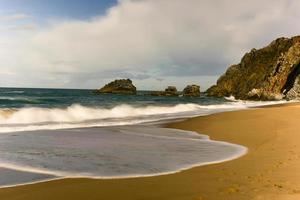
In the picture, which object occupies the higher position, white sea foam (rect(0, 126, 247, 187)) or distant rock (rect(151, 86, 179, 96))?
distant rock (rect(151, 86, 179, 96))

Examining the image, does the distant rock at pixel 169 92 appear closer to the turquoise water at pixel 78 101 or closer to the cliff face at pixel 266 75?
the cliff face at pixel 266 75

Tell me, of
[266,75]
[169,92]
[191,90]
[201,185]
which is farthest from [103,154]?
[191,90]

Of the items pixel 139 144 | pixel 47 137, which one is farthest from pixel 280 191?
pixel 47 137

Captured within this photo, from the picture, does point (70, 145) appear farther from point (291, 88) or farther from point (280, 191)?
point (291, 88)

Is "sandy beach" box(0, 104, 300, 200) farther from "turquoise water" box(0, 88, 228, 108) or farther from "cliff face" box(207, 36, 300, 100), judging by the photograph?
"cliff face" box(207, 36, 300, 100)

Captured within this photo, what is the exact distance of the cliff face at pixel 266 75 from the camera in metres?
79.2

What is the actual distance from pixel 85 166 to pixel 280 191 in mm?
4828

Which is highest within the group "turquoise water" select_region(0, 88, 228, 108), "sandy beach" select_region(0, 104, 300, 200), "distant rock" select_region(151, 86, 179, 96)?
"distant rock" select_region(151, 86, 179, 96)

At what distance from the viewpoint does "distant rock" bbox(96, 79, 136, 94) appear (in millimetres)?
128750

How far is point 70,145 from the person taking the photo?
1339 centimetres

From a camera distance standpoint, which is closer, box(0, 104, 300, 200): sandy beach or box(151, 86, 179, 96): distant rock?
box(0, 104, 300, 200): sandy beach

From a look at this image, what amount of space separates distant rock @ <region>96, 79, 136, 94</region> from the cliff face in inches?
1037

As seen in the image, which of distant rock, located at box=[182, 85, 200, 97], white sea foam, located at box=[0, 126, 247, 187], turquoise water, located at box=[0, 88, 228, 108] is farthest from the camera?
distant rock, located at box=[182, 85, 200, 97]

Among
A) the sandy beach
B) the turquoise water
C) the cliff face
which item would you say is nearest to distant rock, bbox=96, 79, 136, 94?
the cliff face
